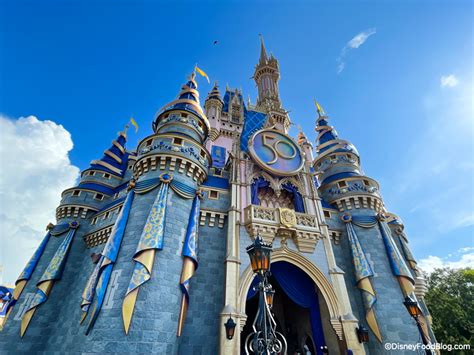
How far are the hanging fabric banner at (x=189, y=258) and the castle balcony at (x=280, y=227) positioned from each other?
2.97 metres

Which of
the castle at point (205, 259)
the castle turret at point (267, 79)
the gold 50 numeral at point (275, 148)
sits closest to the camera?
the castle at point (205, 259)

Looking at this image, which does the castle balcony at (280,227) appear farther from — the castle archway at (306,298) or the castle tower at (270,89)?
the castle tower at (270,89)

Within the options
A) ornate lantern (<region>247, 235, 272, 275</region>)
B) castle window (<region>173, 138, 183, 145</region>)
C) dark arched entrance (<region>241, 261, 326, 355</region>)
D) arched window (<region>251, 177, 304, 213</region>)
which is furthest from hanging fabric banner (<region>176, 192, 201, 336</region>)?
ornate lantern (<region>247, 235, 272, 275</region>)

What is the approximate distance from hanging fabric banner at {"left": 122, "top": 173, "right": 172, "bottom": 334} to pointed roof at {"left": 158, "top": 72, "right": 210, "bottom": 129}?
7434 millimetres

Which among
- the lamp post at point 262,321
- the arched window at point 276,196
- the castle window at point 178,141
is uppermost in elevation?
the castle window at point 178,141

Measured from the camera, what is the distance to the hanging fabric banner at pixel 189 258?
10.5 meters

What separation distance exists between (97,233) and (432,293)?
101 feet

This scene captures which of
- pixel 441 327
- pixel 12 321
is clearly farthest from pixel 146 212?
pixel 441 327

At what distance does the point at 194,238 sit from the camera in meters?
12.3

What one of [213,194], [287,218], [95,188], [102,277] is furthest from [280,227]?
[95,188]

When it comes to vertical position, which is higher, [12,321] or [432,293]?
[432,293]

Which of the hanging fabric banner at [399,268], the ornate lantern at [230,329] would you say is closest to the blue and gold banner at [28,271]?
the ornate lantern at [230,329]

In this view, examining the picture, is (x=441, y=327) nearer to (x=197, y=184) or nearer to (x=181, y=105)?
(x=197, y=184)

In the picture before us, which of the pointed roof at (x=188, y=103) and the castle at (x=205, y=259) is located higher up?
the pointed roof at (x=188, y=103)
